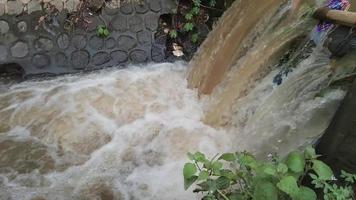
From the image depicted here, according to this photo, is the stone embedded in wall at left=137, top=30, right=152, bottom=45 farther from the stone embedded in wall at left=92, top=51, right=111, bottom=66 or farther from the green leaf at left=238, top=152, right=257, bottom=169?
the green leaf at left=238, top=152, right=257, bottom=169

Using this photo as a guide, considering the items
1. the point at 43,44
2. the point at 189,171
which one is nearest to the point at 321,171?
the point at 189,171

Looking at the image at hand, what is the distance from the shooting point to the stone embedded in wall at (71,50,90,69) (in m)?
4.46

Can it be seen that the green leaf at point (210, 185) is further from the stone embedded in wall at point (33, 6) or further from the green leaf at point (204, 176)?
the stone embedded in wall at point (33, 6)

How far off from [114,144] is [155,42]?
5.14ft

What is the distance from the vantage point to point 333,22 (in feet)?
9.48

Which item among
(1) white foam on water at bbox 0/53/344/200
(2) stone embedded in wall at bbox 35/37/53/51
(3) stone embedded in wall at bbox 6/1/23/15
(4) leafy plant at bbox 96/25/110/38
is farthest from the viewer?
(4) leafy plant at bbox 96/25/110/38

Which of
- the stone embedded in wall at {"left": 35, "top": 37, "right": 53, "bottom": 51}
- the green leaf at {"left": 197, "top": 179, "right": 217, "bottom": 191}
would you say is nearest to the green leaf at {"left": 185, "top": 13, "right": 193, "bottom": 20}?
the stone embedded in wall at {"left": 35, "top": 37, "right": 53, "bottom": 51}

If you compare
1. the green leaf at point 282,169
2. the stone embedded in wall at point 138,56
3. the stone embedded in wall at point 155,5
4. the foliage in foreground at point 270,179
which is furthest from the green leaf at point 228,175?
the stone embedded in wall at point 155,5

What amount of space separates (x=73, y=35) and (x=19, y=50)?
525 mm

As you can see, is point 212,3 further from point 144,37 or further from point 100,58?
point 100,58

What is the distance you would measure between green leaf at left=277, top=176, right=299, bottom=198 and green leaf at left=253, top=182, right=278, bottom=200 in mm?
56

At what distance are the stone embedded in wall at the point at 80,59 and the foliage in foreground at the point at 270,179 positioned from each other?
2.64 m

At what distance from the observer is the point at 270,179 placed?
6.54 ft

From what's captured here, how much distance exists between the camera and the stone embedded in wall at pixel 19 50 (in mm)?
4285
